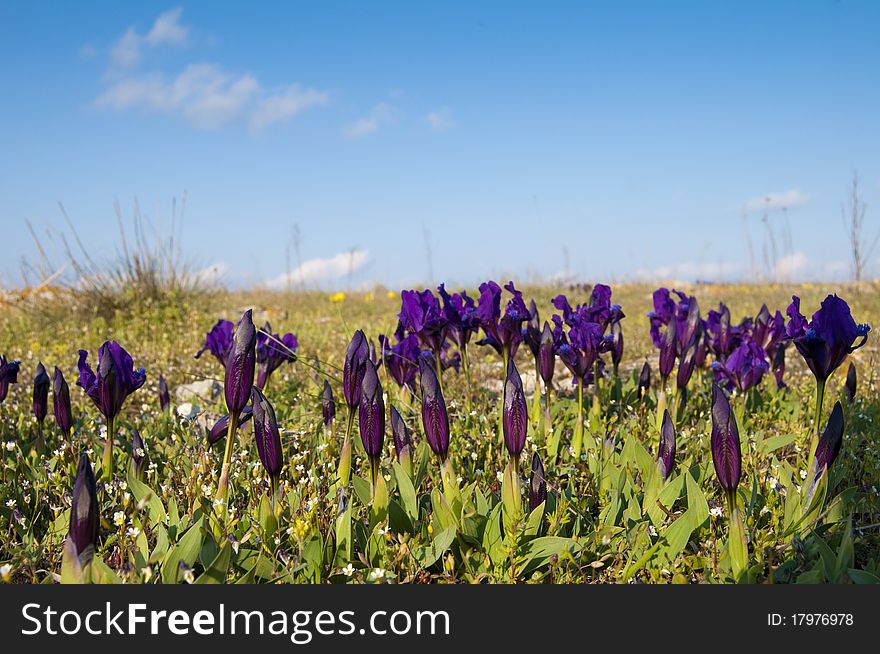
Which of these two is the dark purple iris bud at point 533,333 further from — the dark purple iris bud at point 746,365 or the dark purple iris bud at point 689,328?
the dark purple iris bud at point 746,365

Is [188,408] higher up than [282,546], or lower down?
higher up

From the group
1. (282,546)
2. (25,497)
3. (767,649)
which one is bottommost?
(767,649)

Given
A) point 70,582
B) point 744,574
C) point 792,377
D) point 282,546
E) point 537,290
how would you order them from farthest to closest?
1. point 537,290
2. point 792,377
3. point 282,546
4. point 744,574
5. point 70,582

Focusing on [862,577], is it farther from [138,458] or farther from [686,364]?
[138,458]

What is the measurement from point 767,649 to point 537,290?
40.8 feet

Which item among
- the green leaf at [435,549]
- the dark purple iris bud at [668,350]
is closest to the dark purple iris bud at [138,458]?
the green leaf at [435,549]

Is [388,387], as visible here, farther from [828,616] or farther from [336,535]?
[828,616]

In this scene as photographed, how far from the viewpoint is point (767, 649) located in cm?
201

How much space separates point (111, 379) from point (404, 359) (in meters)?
1.56

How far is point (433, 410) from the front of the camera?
2.57 m

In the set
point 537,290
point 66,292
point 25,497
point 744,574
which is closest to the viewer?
point 744,574

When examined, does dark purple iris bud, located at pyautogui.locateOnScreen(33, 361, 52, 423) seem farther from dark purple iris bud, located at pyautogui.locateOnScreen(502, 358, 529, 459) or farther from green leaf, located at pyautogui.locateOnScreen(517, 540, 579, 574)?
green leaf, located at pyautogui.locateOnScreen(517, 540, 579, 574)

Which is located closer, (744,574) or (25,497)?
(744,574)

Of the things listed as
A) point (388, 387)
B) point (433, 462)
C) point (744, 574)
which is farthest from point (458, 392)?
point (744, 574)
